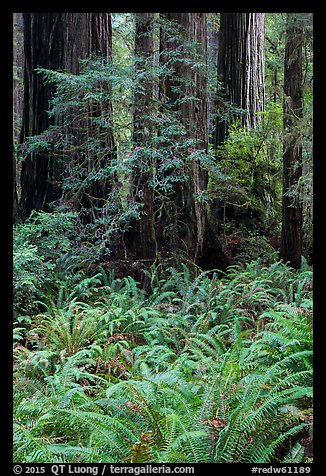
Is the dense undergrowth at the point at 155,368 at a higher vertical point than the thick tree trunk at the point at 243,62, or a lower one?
lower

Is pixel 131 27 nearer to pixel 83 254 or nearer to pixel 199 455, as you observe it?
pixel 83 254

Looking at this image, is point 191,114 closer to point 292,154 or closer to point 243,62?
point 292,154

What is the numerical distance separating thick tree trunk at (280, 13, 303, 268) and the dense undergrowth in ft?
3.17

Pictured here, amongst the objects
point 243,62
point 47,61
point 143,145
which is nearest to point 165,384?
point 143,145

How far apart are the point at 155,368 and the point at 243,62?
7.92 metres

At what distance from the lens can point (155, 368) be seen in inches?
169

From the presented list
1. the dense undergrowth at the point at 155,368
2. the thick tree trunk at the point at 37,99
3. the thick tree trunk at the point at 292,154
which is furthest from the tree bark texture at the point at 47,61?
the thick tree trunk at the point at 292,154

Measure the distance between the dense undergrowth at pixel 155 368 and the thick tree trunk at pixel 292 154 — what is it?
967mm

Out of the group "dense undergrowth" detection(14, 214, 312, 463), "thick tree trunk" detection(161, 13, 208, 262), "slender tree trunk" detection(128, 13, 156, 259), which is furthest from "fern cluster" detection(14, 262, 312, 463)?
"thick tree trunk" detection(161, 13, 208, 262)

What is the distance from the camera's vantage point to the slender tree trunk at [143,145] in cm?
610

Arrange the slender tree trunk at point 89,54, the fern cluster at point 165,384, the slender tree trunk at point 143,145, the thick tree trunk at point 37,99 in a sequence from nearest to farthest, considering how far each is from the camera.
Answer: the fern cluster at point 165,384
the slender tree trunk at point 143,145
the slender tree trunk at point 89,54
the thick tree trunk at point 37,99

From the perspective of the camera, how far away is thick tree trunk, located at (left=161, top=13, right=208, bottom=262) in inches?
264

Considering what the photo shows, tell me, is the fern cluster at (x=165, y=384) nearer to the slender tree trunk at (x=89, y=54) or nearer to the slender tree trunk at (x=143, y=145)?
the slender tree trunk at (x=143, y=145)
